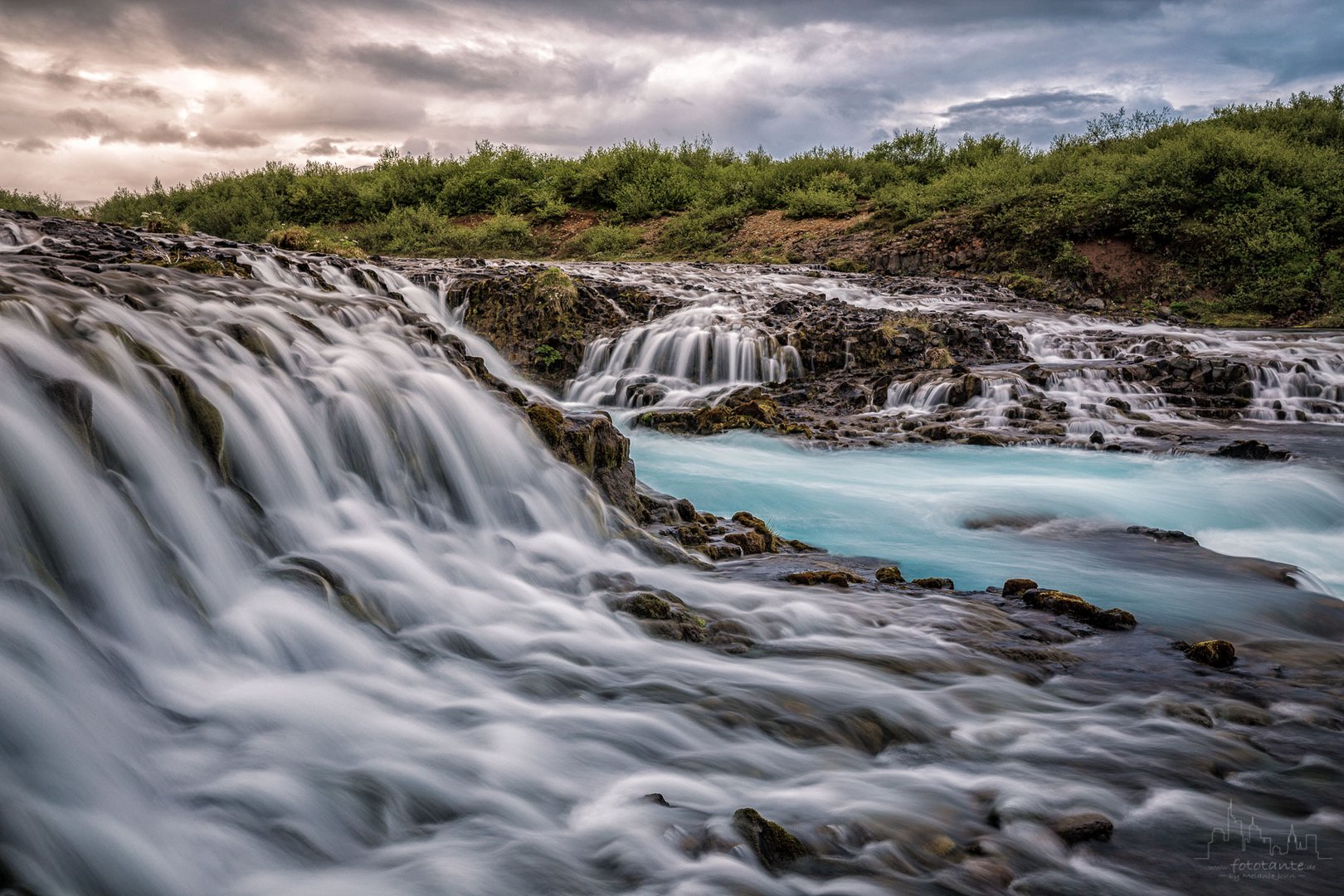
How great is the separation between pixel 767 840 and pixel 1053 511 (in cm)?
573

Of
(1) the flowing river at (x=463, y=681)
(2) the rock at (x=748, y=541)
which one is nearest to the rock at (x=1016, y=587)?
(1) the flowing river at (x=463, y=681)

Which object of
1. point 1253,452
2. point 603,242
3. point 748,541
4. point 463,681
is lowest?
point 463,681

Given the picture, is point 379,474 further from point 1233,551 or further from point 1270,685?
point 1233,551

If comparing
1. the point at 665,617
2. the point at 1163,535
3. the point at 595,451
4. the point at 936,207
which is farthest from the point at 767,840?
the point at 936,207

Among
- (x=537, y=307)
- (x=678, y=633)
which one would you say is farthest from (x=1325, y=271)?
(x=678, y=633)

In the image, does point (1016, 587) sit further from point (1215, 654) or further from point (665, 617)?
point (665, 617)

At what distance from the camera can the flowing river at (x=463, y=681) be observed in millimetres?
2496

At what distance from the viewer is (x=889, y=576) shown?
5305 millimetres

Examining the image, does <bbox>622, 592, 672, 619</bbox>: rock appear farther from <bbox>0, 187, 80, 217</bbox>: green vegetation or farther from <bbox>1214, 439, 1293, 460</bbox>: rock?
<bbox>0, 187, 80, 217</bbox>: green vegetation

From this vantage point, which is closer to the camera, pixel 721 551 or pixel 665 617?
pixel 665 617

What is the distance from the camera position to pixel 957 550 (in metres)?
6.57

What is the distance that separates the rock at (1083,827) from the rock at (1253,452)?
7924mm

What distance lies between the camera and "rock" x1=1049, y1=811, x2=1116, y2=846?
8.76 ft

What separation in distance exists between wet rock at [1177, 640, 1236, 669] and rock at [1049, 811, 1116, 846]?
1.71 meters
